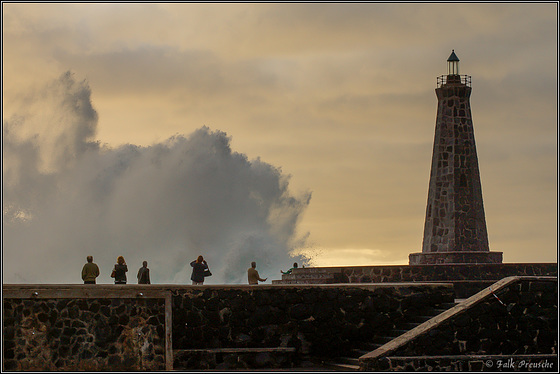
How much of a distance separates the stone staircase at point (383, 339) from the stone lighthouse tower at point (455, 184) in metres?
9.41

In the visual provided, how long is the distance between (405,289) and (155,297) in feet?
17.0

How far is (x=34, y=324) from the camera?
66.8 ft

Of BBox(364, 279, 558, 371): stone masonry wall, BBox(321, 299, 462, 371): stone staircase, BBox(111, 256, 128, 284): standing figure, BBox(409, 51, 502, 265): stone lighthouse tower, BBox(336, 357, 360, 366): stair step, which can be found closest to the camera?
BBox(364, 279, 558, 371): stone masonry wall

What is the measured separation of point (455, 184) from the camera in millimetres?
31703

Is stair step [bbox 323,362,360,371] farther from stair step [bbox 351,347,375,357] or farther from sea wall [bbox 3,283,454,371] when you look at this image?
sea wall [bbox 3,283,454,371]

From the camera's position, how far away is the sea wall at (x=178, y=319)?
2038 centimetres

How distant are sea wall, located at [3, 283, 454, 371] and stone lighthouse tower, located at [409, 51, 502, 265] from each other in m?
9.30

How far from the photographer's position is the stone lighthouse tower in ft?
104

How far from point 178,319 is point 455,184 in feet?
42.3

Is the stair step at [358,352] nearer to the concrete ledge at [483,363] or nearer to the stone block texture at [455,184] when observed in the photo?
the concrete ledge at [483,363]

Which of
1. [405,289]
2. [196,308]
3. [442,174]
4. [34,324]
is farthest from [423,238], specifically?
[34,324]

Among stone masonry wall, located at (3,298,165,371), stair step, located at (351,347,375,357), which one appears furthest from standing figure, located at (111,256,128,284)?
stair step, located at (351,347,375,357)

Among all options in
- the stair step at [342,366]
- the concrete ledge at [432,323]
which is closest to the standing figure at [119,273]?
the stair step at [342,366]

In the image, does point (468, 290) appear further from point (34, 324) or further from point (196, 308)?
point (34, 324)
